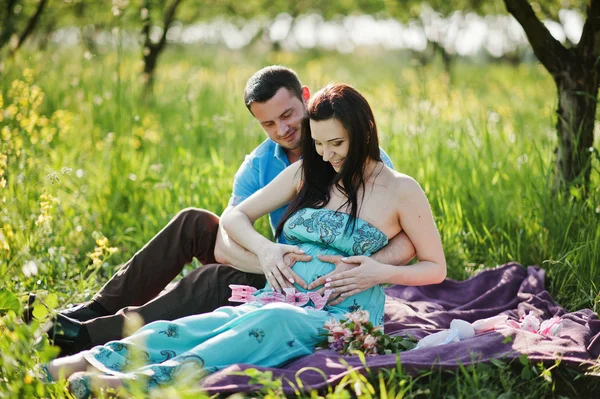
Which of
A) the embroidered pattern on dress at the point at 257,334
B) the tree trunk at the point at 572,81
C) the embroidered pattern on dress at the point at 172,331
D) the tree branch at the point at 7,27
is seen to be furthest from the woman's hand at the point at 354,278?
the tree branch at the point at 7,27

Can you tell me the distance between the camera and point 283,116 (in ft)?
12.4

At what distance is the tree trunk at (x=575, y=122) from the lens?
169 inches

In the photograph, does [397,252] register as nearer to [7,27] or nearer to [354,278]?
[354,278]

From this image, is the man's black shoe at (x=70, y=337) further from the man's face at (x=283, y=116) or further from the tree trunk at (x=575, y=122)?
the tree trunk at (x=575, y=122)

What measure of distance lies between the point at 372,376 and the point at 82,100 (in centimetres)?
520

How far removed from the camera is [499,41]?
23.9m

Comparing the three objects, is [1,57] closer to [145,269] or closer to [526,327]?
[145,269]

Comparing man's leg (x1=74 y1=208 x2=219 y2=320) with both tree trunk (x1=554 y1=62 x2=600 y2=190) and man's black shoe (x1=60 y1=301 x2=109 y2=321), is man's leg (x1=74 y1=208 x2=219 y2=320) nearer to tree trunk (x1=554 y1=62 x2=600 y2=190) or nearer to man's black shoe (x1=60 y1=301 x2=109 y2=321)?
man's black shoe (x1=60 y1=301 x2=109 y2=321)

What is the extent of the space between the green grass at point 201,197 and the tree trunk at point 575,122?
3.7 inches

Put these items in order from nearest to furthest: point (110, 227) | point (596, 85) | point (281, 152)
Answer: point (281, 152), point (596, 85), point (110, 227)

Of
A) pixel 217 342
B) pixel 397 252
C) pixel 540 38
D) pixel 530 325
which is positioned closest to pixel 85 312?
pixel 217 342

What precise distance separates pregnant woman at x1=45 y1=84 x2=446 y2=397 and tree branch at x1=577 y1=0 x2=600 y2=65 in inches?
71.3

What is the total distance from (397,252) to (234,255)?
86cm

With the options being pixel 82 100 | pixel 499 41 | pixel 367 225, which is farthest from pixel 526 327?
pixel 499 41
